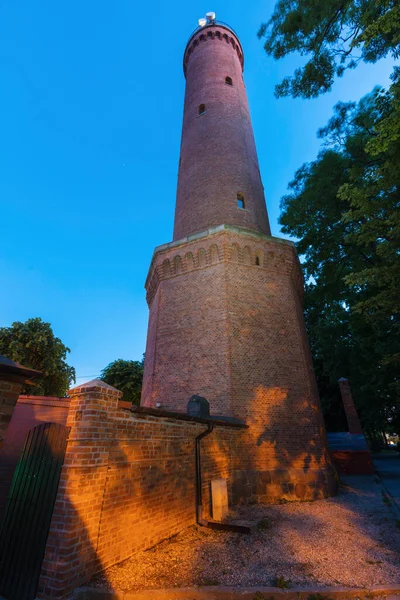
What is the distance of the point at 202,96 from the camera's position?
17.2 meters

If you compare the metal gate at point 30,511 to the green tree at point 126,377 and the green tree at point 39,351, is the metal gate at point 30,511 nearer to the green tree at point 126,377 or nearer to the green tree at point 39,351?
the green tree at point 39,351

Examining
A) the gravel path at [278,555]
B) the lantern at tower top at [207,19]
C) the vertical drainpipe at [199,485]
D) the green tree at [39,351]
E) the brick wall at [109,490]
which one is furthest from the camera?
the lantern at tower top at [207,19]

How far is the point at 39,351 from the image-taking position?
18719 mm

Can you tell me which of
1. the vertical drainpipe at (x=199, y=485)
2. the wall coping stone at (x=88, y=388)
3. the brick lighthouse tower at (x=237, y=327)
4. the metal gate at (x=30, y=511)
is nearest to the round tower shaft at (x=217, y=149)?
the brick lighthouse tower at (x=237, y=327)

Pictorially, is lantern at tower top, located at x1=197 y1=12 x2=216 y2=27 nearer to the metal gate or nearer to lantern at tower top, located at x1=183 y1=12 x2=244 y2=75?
lantern at tower top, located at x1=183 y1=12 x2=244 y2=75

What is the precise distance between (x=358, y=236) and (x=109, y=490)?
28.3ft

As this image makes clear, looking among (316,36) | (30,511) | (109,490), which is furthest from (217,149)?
(30,511)

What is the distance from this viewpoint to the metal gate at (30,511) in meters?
3.73

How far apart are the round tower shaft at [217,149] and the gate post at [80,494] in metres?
10.2

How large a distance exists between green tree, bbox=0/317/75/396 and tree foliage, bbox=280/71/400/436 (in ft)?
52.3

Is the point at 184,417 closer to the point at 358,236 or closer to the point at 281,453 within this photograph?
the point at 281,453

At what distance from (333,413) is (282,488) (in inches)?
835

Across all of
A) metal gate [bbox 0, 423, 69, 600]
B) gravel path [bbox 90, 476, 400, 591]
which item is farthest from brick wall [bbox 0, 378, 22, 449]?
gravel path [bbox 90, 476, 400, 591]

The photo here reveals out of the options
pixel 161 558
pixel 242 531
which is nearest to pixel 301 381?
pixel 242 531
